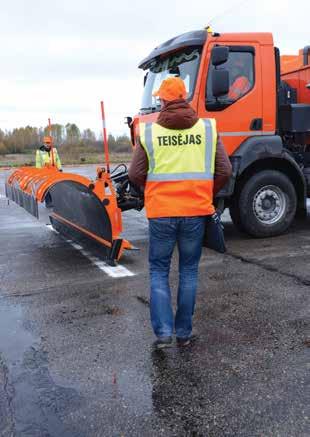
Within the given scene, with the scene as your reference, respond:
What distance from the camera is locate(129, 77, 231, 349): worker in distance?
11.7 ft

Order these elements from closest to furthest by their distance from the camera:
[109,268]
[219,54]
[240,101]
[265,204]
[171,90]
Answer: [171,90], [109,268], [219,54], [240,101], [265,204]

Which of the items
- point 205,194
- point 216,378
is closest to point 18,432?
point 216,378

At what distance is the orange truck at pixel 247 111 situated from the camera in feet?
23.4

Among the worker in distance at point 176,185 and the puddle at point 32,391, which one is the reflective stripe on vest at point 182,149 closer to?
the worker in distance at point 176,185

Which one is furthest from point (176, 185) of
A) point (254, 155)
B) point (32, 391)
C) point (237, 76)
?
point (237, 76)

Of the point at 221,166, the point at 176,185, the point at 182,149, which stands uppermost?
the point at 182,149

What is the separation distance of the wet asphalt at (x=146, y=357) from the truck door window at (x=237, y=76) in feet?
7.84

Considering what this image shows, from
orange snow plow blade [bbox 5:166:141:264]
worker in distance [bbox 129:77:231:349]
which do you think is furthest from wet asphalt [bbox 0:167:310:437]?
orange snow plow blade [bbox 5:166:141:264]

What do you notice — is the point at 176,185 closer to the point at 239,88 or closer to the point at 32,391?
the point at 32,391

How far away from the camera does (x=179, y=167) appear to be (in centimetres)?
361

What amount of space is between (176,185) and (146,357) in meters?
1.24

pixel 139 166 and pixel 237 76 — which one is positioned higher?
pixel 237 76

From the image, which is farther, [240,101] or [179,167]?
[240,101]

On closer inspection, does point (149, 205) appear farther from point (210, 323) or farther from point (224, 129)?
point (224, 129)
